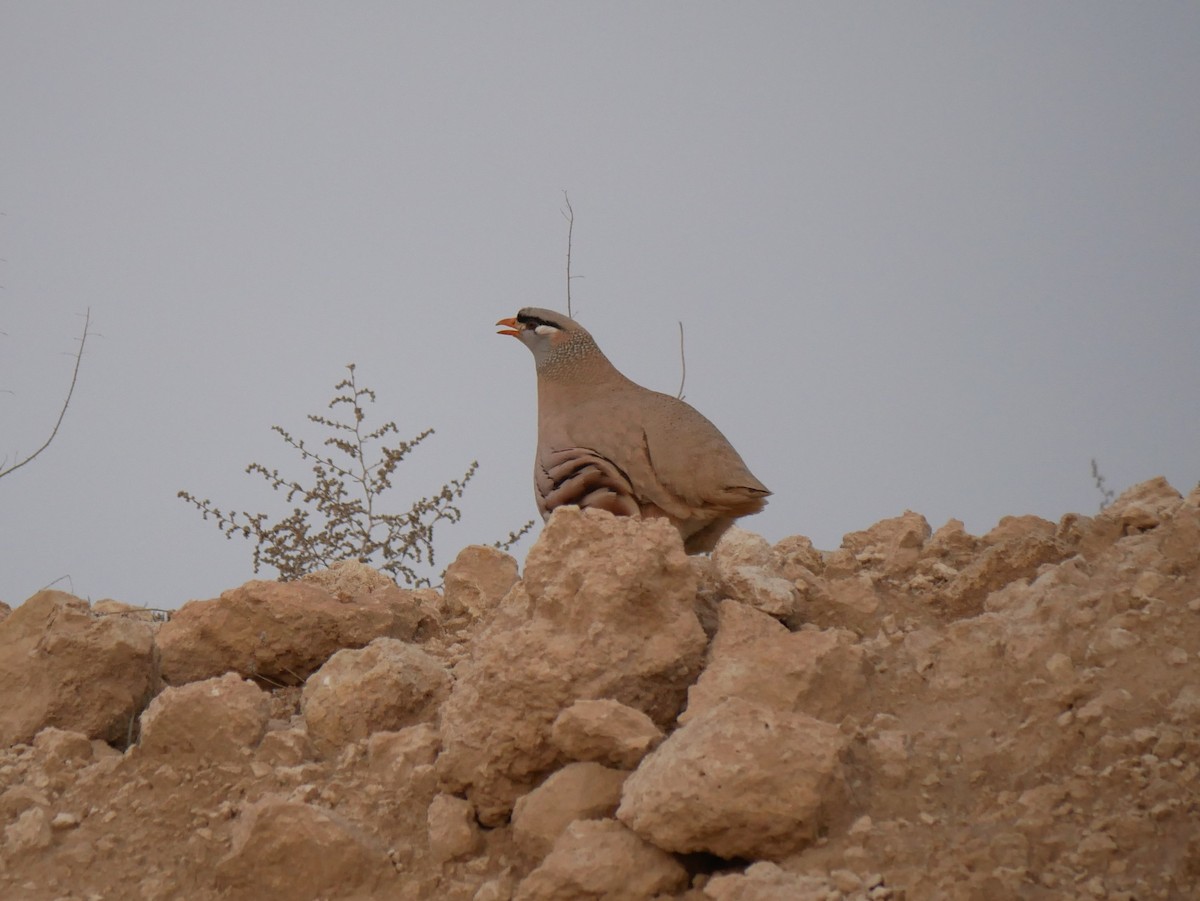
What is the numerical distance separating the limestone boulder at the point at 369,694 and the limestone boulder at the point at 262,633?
0.41 m

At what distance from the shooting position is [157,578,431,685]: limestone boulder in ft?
12.7

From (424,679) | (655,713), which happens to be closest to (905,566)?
(655,713)

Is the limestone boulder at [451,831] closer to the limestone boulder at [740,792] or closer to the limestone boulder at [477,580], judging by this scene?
the limestone boulder at [740,792]

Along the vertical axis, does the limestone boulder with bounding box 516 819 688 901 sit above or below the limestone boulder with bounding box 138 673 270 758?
below

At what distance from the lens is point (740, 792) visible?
2.31 metres

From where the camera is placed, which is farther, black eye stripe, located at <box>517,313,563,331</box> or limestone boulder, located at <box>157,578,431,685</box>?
black eye stripe, located at <box>517,313,563,331</box>

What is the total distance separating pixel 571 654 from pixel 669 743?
0.48 m

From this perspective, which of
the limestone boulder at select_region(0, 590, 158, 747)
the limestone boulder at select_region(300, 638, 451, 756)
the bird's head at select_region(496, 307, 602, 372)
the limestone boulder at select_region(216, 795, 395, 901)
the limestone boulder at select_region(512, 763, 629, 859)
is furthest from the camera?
the bird's head at select_region(496, 307, 602, 372)

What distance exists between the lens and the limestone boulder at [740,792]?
2.30 metres

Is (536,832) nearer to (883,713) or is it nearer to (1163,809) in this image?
(883,713)

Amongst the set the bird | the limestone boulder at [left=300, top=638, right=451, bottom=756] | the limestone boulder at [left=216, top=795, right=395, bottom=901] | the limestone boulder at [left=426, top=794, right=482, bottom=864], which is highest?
the bird

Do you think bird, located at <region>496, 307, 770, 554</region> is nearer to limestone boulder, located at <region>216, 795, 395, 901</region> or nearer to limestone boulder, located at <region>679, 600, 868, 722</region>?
limestone boulder, located at <region>679, 600, 868, 722</region>

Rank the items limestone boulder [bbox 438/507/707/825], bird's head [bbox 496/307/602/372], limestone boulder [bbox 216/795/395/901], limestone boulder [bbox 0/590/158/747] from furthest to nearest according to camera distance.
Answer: bird's head [bbox 496/307/602/372] → limestone boulder [bbox 0/590/158/747] → limestone boulder [bbox 438/507/707/825] → limestone boulder [bbox 216/795/395/901]

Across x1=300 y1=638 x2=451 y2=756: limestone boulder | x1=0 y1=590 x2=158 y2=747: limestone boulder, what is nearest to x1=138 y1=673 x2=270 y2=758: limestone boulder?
x1=300 y1=638 x2=451 y2=756: limestone boulder
